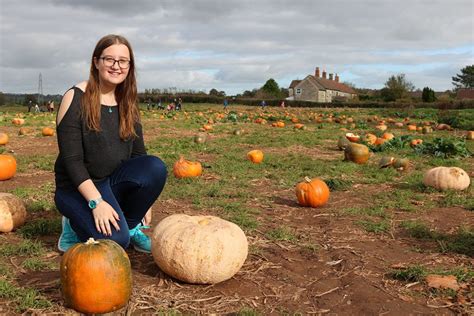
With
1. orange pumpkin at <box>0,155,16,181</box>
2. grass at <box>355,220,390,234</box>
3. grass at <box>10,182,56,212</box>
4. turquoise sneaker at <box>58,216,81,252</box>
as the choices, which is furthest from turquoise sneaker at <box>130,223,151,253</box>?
orange pumpkin at <box>0,155,16,181</box>

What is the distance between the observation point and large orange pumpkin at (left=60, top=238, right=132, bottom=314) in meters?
2.99

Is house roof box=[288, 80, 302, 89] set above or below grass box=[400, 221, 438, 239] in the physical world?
above

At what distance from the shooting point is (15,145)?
12055 mm

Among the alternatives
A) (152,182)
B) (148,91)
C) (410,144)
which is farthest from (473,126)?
(148,91)

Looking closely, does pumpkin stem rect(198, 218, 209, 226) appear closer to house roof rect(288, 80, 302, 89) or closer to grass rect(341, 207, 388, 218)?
grass rect(341, 207, 388, 218)

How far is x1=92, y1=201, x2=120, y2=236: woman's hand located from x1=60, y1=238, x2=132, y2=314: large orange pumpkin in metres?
0.58

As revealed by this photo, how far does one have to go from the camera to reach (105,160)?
412 cm

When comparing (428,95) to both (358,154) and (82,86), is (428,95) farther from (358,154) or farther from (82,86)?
(82,86)

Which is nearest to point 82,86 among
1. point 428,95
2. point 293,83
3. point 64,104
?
point 64,104

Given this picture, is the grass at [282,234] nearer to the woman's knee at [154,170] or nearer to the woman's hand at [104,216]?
the woman's knee at [154,170]

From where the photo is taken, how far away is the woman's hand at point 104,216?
370 cm

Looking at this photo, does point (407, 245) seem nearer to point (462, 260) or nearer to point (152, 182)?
point (462, 260)

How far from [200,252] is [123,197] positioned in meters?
Result: 1.15

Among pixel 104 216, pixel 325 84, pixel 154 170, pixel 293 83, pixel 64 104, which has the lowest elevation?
pixel 104 216
